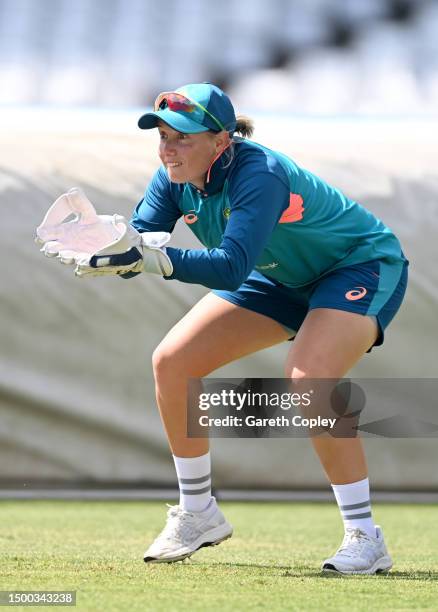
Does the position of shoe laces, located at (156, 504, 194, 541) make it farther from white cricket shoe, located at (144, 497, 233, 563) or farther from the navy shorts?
the navy shorts

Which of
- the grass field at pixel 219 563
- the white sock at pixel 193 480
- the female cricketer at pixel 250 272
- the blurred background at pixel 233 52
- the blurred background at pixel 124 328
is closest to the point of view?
the grass field at pixel 219 563

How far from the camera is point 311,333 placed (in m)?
2.91

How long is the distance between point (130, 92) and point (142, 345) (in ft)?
14.1

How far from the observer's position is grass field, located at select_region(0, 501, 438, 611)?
2.43 m

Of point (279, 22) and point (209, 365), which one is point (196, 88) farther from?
point (279, 22)

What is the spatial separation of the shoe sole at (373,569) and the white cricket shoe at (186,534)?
0.38m

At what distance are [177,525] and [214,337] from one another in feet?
1.74

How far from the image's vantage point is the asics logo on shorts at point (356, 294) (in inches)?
117

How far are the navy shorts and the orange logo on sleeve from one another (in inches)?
8.0

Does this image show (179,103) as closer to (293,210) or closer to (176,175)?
(176,175)

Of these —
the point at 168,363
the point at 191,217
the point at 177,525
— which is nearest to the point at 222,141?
the point at 191,217

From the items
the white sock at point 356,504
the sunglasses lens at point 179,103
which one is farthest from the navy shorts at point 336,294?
the sunglasses lens at point 179,103

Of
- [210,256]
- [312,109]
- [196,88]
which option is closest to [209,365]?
[210,256]

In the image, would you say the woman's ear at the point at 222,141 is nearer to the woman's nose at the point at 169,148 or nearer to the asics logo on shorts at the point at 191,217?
the woman's nose at the point at 169,148
